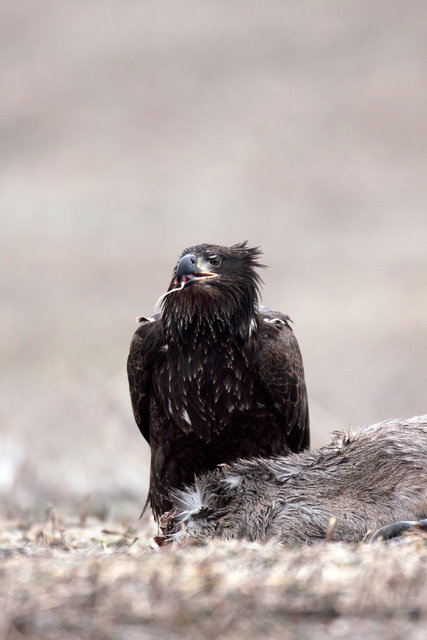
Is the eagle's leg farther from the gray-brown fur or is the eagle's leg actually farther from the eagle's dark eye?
the eagle's dark eye

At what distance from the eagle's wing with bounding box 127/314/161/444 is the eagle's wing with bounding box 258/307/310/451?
70 cm

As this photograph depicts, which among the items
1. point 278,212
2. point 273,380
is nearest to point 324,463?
point 273,380

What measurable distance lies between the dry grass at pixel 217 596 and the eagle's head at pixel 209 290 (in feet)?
8.92

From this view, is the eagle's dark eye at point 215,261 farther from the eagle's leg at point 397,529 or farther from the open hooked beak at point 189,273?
the eagle's leg at point 397,529

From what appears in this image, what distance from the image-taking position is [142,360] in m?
6.83

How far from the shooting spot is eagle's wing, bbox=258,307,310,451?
21.7ft

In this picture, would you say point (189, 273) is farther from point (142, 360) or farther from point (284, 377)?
point (284, 377)

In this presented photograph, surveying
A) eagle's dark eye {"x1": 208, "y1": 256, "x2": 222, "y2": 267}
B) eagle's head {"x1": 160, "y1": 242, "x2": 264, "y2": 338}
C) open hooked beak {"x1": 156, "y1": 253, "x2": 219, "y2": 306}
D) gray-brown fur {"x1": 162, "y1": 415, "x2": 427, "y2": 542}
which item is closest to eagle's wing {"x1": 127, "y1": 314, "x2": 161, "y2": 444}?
eagle's head {"x1": 160, "y1": 242, "x2": 264, "y2": 338}

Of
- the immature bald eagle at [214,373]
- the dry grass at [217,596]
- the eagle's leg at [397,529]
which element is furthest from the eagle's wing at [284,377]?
the dry grass at [217,596]

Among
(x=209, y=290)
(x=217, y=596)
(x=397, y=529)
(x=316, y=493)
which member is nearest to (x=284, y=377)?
(x=209, y=290)

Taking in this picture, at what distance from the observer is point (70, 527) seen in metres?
7.77

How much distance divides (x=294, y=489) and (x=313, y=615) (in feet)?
6.38

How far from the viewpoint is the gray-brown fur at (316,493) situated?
498 cm

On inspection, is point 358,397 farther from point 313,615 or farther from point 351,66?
point 351,66
